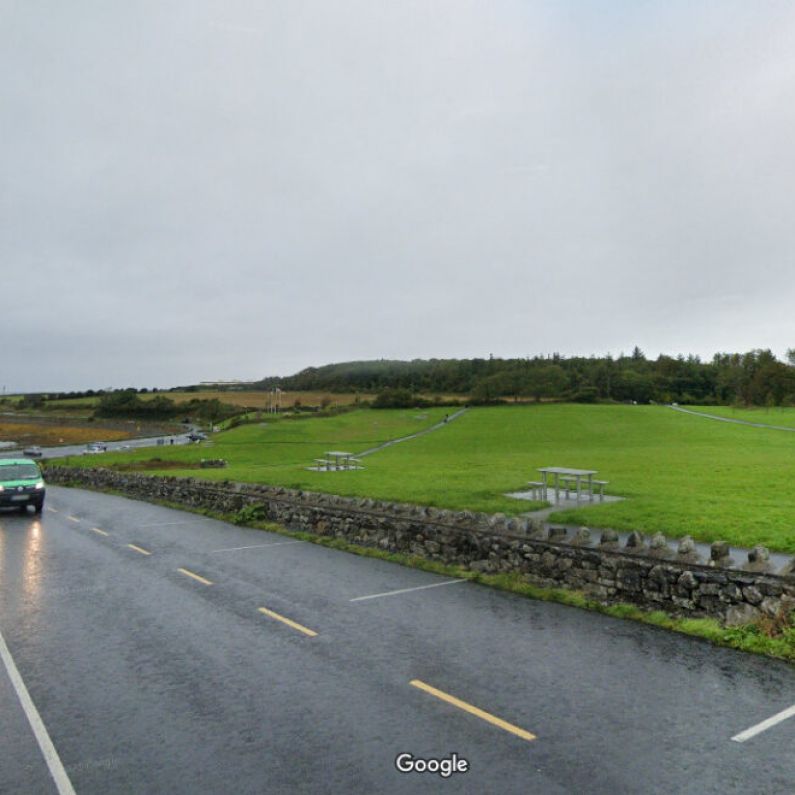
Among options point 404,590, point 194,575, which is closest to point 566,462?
point 404,590

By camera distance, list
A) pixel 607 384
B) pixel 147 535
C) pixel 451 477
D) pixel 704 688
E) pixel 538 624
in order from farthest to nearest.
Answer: pixel 607 384 → pixel 451 477 → pixel 147 535 → pixel 538 624 → pixel 704 688

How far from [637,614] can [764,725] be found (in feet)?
11.6

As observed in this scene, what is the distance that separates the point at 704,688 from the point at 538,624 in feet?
9.44

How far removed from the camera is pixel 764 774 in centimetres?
559

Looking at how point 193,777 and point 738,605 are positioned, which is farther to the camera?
point 738,605

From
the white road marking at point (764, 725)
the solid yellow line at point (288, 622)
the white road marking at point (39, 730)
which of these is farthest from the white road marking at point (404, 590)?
the white road marking at point (764, 725)

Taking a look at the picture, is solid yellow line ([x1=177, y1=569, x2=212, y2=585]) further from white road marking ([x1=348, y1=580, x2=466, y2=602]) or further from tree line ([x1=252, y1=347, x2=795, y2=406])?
tree line ([x1=252, y1=347, x2=795, y2=406])

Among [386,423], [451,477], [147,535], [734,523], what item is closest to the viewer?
[734,523]

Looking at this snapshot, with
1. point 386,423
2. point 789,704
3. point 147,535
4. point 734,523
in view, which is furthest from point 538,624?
point 386,423

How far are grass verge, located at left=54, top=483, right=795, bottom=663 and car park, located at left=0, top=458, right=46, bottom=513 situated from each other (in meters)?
14.3

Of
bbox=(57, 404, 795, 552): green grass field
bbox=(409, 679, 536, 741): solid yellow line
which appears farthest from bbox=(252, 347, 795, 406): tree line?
bbox=(409, 679, 536, 741): solid yellow line

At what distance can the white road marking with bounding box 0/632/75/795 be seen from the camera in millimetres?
5645

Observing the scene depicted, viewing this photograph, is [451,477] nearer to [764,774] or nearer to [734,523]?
[734,523]

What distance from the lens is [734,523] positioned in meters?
14.6
